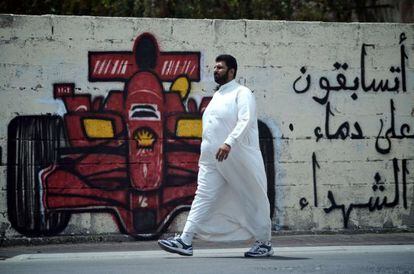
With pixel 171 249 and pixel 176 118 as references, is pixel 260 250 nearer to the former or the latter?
pixel 171 249

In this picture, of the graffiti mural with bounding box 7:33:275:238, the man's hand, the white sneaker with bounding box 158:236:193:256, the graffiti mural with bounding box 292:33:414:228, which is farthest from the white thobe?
the graffiti mural with bounding box 292:33:414:228

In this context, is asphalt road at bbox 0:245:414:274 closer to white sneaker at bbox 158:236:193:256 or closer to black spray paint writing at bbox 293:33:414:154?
white sneaker at bbox 158:236:193:256

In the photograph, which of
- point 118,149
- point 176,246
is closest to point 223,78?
point 176,246

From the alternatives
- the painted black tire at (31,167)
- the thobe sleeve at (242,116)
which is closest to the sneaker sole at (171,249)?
the thobe sleeve at (242,116)

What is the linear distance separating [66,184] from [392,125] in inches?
140

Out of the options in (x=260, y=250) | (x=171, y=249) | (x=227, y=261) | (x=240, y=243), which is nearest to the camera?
(x=227, y=261)

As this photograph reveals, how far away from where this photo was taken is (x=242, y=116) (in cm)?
698

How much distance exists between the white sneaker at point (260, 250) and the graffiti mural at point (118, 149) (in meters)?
1.74

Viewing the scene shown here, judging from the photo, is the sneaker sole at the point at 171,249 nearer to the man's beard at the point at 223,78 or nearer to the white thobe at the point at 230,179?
the white thobe at the point at 230,179

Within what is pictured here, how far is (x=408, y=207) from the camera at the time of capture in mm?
9242

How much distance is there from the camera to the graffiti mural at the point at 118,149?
8492 millimetres

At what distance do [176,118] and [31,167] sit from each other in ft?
5.09

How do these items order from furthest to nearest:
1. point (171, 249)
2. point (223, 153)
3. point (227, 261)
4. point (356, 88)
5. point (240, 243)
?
point (356, 88)
point (240, 243)
point (171, 249)
point (227, 261)
point (223, 153)

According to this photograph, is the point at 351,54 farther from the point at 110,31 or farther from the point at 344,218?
the point at 110,31
